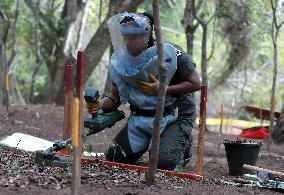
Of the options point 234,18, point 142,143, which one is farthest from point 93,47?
point 142,143

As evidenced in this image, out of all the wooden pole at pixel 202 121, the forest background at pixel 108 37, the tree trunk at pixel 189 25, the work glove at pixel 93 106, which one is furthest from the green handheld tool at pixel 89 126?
the tree trunk at pixel 189 25

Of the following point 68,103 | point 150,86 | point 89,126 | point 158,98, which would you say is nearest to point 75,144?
point 158,98

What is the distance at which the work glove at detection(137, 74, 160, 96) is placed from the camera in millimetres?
5574

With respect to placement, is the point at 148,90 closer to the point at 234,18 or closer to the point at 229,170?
the point at 229,170

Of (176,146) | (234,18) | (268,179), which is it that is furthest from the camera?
(234,18)

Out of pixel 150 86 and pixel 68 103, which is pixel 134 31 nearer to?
pixel 150 86

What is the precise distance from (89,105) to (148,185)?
4.09 feet

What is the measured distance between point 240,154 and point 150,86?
129 cm

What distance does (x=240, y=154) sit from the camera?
20.5 ft

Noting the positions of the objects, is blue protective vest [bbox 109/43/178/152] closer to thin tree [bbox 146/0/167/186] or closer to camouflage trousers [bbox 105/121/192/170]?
camouflage trousers [bbox 105/121/192/170]

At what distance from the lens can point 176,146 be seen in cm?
612

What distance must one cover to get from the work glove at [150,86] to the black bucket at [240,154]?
1.07m

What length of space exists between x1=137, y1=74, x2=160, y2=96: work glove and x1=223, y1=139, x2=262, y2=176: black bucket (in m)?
1.07

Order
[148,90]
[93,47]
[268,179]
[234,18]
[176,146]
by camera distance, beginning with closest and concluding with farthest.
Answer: [268,179]
[148,90]
[176,146]
[93,47]
[234,18]
